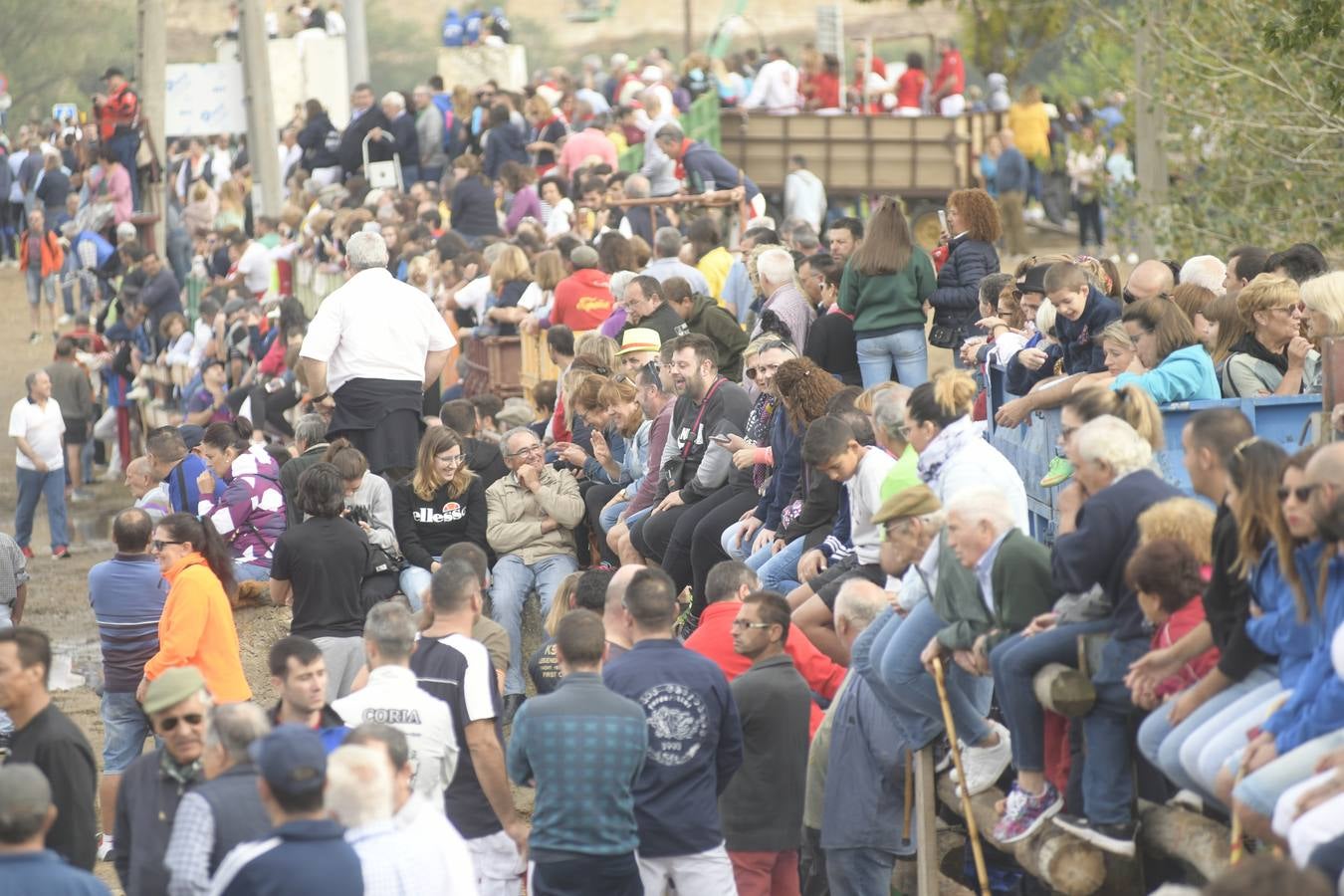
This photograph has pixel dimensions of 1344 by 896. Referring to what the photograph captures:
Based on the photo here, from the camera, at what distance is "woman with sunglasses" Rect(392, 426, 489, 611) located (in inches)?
438

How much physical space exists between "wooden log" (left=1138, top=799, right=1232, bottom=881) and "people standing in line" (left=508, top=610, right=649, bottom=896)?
5.87 ft

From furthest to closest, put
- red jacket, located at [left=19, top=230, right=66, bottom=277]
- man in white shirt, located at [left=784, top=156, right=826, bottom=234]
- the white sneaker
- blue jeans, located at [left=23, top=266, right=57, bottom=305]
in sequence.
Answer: blue jeans, located at [left=23, top=266, right=57, bottom=305] → red jacket, located at [left=19, top=230, right=66, bottom=277] → man in white shirt, located at [left=784, top=156, right=826, bottom=234] → the white sneaker

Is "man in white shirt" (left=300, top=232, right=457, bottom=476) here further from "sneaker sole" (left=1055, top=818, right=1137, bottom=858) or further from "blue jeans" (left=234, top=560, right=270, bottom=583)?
"sneaker sole" (left=1055, top=818, right=1137, bottom=858)

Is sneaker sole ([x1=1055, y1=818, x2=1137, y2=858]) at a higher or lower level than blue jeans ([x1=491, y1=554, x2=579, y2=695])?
higher

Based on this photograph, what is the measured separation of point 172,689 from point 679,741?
1.92 meters

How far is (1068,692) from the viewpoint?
6500mm

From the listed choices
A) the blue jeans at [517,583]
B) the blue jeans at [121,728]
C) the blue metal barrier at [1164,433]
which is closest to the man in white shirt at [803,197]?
the blue jeans at [517,583]

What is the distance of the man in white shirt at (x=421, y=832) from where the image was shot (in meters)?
5.76

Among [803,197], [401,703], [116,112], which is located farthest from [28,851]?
[116,112]

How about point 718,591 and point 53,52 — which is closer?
point 718,591

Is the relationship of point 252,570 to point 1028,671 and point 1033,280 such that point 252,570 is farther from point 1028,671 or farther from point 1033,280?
point 1028,671

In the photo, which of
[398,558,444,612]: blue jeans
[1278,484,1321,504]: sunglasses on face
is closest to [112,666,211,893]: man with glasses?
[1278,484,1321,504]: sunglasses on face

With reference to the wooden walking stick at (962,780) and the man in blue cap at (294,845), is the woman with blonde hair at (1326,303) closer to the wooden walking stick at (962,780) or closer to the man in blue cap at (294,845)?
the wooden walking stick at (962,780)

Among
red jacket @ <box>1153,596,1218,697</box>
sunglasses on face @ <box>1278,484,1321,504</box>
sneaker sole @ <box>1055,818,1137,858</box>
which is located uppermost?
sunglasses on face @ <box>1278,484,1321,504</box>
